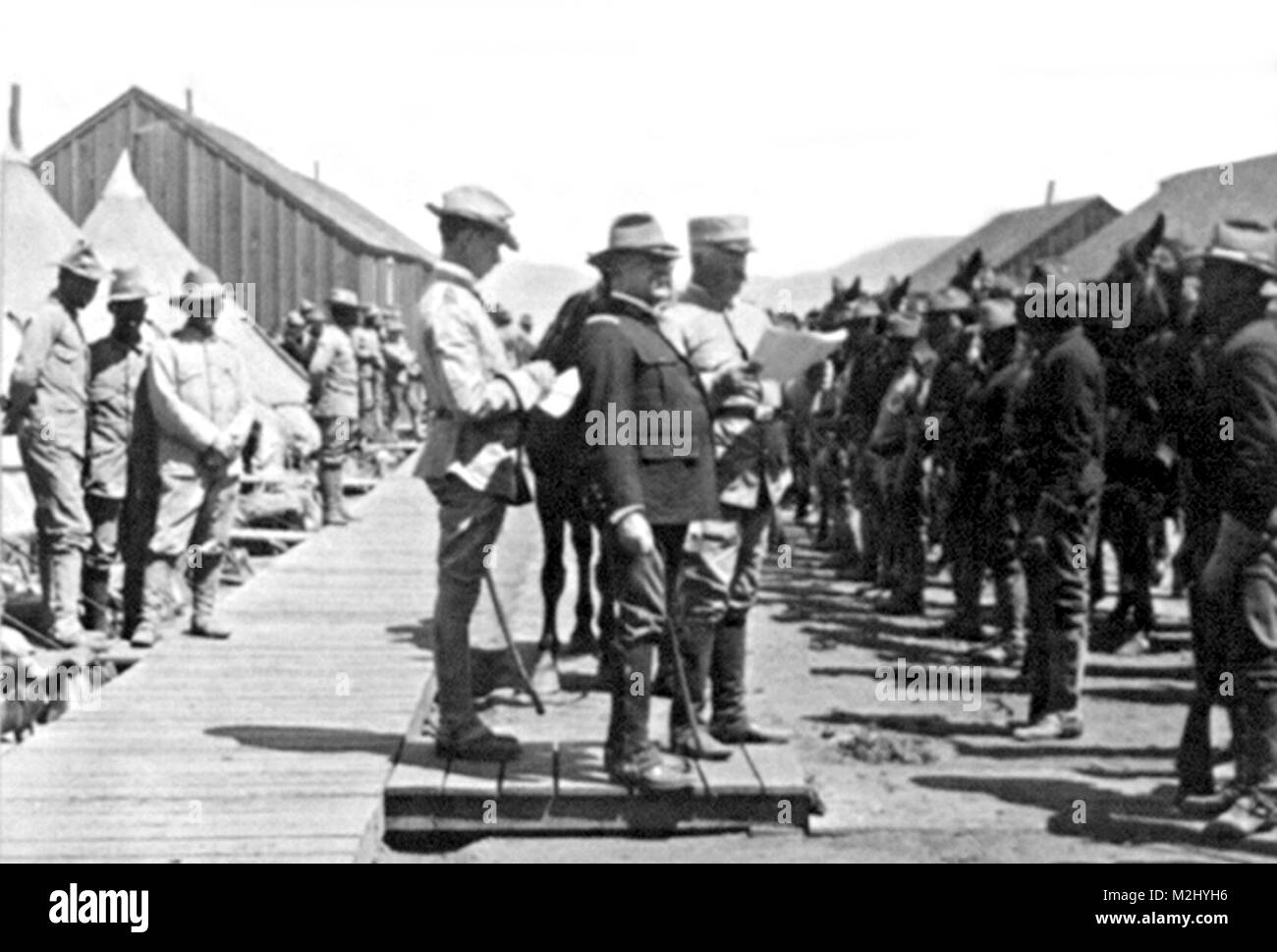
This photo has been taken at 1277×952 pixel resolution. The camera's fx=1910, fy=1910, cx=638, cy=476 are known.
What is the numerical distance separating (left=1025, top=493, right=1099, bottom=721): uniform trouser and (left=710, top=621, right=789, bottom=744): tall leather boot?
4.59 feet

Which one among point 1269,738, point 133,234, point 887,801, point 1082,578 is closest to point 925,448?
point 1082,578

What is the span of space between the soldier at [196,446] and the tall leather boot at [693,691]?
3251mm

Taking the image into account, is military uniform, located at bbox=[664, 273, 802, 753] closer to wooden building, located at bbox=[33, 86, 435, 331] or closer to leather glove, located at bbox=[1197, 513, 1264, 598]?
leather glove, located at bbox=[1197, 513, 1264, 598]

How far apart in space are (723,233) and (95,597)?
4828 mm

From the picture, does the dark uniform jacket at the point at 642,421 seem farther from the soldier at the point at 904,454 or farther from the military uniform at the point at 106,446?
the soldier at the point at 904,454

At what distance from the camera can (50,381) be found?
9867mm

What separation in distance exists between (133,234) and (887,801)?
2037 cm

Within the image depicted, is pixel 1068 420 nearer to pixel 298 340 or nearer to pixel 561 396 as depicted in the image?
pixel 561 396

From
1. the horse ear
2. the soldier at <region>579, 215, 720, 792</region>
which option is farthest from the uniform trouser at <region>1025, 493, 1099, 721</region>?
the horse ear

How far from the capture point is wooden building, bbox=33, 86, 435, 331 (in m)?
39.3

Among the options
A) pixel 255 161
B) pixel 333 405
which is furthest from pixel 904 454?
pixel 255 161
